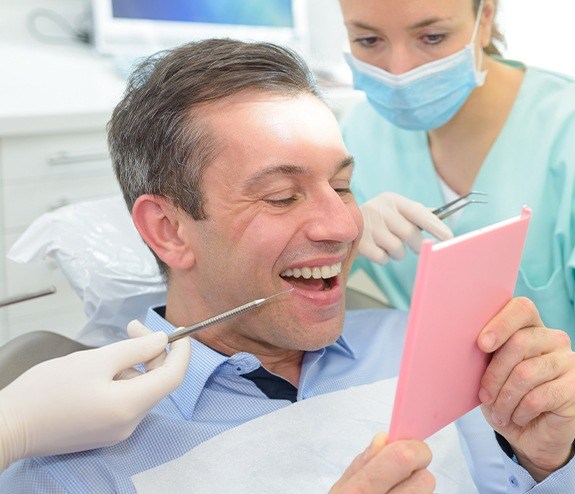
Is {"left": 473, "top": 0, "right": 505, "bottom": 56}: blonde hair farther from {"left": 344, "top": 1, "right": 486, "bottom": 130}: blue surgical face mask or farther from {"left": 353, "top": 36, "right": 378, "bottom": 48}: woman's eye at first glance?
{"left": 353, "top": 36, "right": 378, "bottom": 48}: woman's eye

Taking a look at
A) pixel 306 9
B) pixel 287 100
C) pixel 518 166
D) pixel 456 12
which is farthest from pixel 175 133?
pixel 306 9

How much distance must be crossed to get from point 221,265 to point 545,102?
0.85 m

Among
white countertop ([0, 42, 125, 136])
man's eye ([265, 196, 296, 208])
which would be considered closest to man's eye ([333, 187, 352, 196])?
man's eye ([265, 196, 296, 208])

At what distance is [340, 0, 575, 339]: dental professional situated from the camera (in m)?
1.51

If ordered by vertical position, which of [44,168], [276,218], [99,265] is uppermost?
[276,218]

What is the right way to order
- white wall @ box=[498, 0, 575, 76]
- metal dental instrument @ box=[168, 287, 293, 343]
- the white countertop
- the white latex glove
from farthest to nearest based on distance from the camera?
white wall @ box=[498, 0, 575, 76] → the white countertop → metal dental instrument @ box=[168, 287, 293, 343] → the white latex glove

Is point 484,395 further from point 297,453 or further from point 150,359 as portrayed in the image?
point 150,359

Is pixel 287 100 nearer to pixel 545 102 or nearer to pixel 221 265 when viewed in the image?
pixel 221 265

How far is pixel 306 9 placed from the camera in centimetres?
341

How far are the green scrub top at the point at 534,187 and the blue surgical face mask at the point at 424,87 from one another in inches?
4.5

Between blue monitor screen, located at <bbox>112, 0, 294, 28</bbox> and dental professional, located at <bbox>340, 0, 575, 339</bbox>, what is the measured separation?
1.58 meters

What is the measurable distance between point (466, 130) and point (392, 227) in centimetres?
33

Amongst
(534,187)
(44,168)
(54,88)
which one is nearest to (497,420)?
(534,187)

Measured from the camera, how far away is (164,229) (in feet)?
4.15
